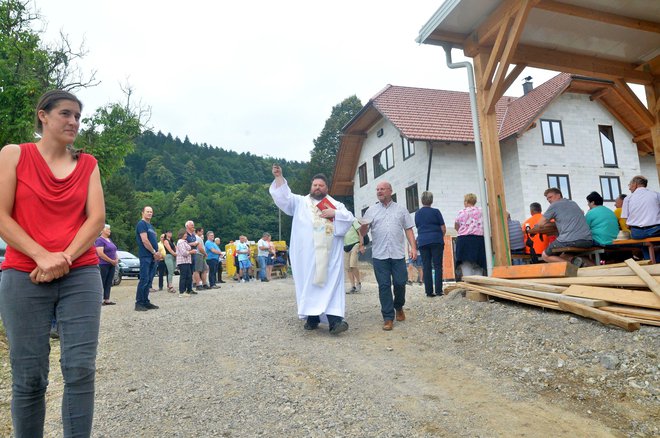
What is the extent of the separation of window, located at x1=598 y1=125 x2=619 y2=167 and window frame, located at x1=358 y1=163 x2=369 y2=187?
12.2m

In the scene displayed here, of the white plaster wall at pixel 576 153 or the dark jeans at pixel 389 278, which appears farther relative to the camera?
the white plaster wall at pixel 576 153

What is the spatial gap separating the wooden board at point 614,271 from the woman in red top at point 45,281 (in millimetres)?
5489

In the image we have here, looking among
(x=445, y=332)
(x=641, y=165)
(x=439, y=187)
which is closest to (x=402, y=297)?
(x=445, y=332)

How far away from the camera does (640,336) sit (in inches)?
179

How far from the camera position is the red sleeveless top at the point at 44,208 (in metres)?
2.45

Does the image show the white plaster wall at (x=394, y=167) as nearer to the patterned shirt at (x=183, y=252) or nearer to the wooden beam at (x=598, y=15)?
the patterned shirt at (x=183, y=252)

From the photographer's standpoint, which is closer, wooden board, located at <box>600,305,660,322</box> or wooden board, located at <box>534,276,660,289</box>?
wooden board, located at <box>600,305,660,322</box>

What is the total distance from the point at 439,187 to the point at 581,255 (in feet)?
47.3

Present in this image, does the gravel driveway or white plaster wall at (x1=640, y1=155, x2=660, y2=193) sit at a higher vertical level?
white plaster wall at (x1=640, y1=155, x2=660, y2=193)

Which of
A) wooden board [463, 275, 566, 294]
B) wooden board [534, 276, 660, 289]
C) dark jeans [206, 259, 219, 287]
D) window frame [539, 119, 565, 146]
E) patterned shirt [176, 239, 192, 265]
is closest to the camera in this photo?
wooden board [534, 276, 660, 289]

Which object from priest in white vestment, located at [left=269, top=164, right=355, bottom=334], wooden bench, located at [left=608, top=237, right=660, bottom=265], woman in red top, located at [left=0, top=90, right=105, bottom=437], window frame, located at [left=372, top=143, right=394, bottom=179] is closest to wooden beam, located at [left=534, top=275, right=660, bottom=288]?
wooden bench, located at [left=608, top=237, right=660, bottom=265]

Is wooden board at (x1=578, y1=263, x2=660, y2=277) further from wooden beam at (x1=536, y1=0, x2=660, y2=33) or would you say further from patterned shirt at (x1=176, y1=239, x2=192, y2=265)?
patterned shirt at (x1=176, y1=239, x2=192, y2=265)

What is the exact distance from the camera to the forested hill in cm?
9106

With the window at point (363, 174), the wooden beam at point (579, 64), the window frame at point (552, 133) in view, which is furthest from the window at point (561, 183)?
the wooden beam at point (579, 64)
